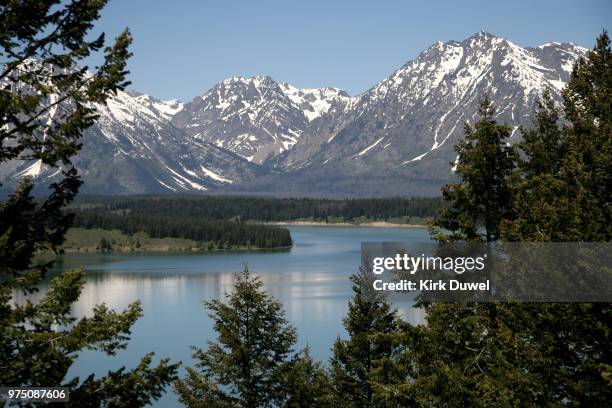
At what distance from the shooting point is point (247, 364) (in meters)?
30.5

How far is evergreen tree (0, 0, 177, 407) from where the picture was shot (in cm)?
1653

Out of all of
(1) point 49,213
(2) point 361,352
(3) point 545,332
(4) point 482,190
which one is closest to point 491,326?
(4) point 482,190

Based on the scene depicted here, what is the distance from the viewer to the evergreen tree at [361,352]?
33.2 m

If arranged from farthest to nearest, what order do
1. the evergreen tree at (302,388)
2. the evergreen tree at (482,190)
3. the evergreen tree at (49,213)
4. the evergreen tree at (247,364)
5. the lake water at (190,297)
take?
1. the lake water at (190,297)
2. the evergreen tree at (302,388)
3. the evergreen tree at (247,364)
4. the evergreen tree at (482,190)
5. the evergreen tree at (49,213)

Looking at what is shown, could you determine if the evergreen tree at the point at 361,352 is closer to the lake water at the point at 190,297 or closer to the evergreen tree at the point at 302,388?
the evergreen tree at the point at 302,388

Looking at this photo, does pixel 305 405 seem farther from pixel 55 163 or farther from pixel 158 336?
pixel 158 336

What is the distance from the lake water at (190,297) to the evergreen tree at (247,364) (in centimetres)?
2776

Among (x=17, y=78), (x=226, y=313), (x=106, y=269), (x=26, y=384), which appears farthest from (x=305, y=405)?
(x=106, y=269)

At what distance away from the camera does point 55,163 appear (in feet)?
58.0

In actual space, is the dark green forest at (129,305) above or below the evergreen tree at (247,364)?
above

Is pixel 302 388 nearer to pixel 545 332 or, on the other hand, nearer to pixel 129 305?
pixel 129 305

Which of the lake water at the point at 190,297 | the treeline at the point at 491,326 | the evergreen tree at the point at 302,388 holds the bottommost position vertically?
the lake water at the point at 190,297

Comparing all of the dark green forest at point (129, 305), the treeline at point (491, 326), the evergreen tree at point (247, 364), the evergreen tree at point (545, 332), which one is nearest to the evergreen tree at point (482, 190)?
the treeline at point (491, 326)

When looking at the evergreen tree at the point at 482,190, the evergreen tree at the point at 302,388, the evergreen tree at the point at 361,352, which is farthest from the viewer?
the evergreen tree at the point at 361,352
